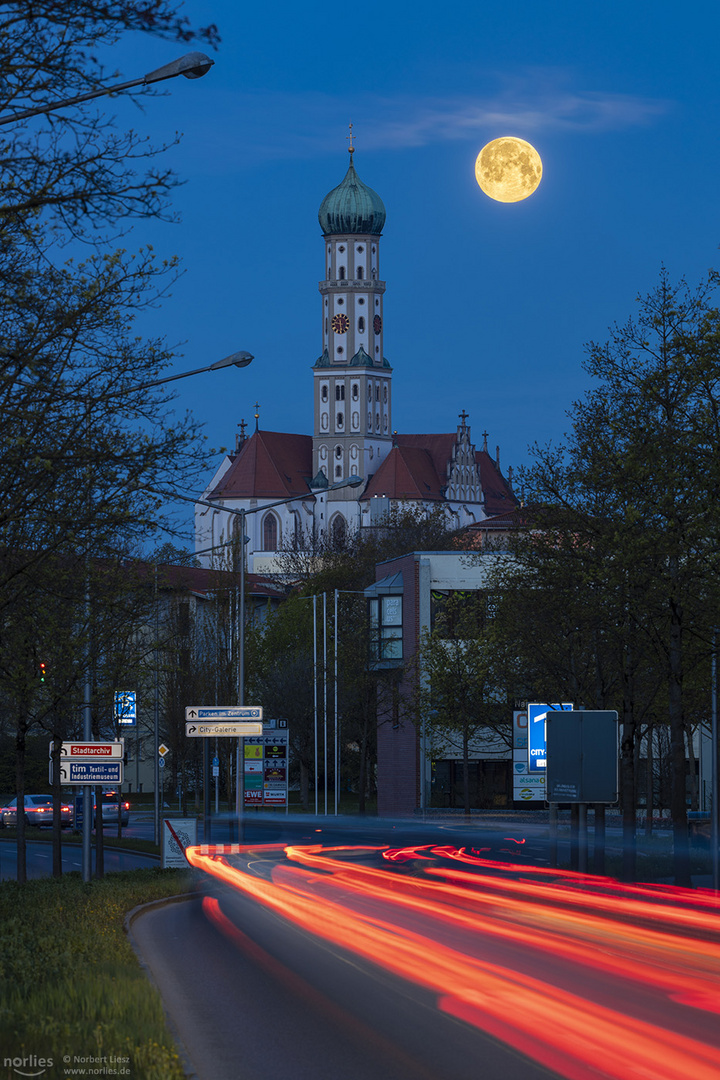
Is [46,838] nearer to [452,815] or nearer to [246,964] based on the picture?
[452,815]

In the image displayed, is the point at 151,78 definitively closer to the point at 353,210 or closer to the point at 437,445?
the point at 353,210

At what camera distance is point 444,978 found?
547 inches

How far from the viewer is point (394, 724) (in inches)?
2581

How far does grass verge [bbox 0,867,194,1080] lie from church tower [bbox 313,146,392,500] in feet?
512

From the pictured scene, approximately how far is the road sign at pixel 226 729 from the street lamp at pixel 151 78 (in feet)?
62.3

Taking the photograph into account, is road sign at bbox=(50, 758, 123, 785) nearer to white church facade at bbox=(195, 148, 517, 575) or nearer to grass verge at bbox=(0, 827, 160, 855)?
grass verge at bbox=(0, 827, 160, 855)

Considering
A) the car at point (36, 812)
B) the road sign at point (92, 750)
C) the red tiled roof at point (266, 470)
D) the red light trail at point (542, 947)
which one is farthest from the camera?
the red tiled roof at point (266, 470)

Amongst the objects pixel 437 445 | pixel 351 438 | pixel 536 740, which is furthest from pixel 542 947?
pixel 437 445

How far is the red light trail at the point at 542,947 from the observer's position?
34.2ft

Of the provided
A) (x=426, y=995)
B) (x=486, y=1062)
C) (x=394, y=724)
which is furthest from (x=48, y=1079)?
(x=394, y=724)

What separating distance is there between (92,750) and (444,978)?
11843 millimetres

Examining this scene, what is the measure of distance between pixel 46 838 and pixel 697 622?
27.3 metres

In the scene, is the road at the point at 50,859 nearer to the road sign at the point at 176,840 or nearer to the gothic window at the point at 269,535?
the road sign at the point at 176,840
